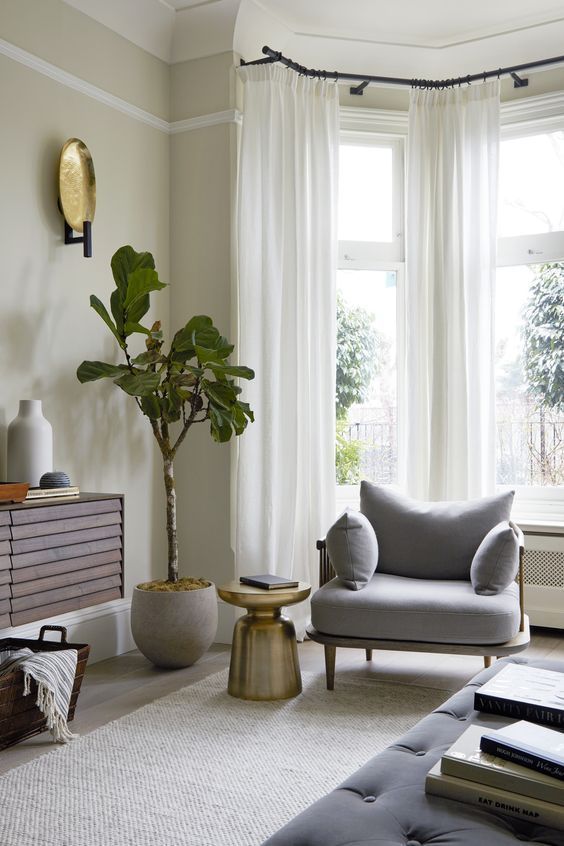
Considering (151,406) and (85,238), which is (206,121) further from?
(151,406)

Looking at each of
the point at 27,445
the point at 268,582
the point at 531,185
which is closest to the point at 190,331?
the point at 27,445

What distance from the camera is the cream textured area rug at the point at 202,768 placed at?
7.16 feet

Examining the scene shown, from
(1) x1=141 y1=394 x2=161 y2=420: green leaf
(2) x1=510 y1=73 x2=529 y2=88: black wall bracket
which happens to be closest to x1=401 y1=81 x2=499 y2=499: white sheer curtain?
(2) x1=510 y1=73 x2=529 y2=88: black wall bracket

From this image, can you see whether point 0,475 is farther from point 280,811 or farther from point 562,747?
point 562,747

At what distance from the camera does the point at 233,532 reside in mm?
4184

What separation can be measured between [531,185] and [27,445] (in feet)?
10.2

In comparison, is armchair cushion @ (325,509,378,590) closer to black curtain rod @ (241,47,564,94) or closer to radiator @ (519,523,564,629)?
radiator @ (519,523,564,629)

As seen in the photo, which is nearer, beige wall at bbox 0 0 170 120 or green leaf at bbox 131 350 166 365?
beige wall at bbox 0 0 170 120

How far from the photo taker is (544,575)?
427 cm

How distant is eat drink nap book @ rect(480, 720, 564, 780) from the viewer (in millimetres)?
1395

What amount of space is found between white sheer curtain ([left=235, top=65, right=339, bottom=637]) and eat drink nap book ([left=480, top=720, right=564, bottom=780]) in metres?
2.59

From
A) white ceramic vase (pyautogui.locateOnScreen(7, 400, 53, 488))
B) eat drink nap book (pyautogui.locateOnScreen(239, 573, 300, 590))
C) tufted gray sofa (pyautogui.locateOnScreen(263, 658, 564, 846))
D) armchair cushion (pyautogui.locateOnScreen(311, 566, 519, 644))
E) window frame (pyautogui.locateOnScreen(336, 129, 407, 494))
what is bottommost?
armchair cushion (pyautogui.locateOnScreen(311, 566, 519, 644))

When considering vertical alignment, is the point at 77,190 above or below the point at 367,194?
below

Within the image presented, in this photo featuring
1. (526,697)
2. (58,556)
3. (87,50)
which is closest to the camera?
(526,697)
